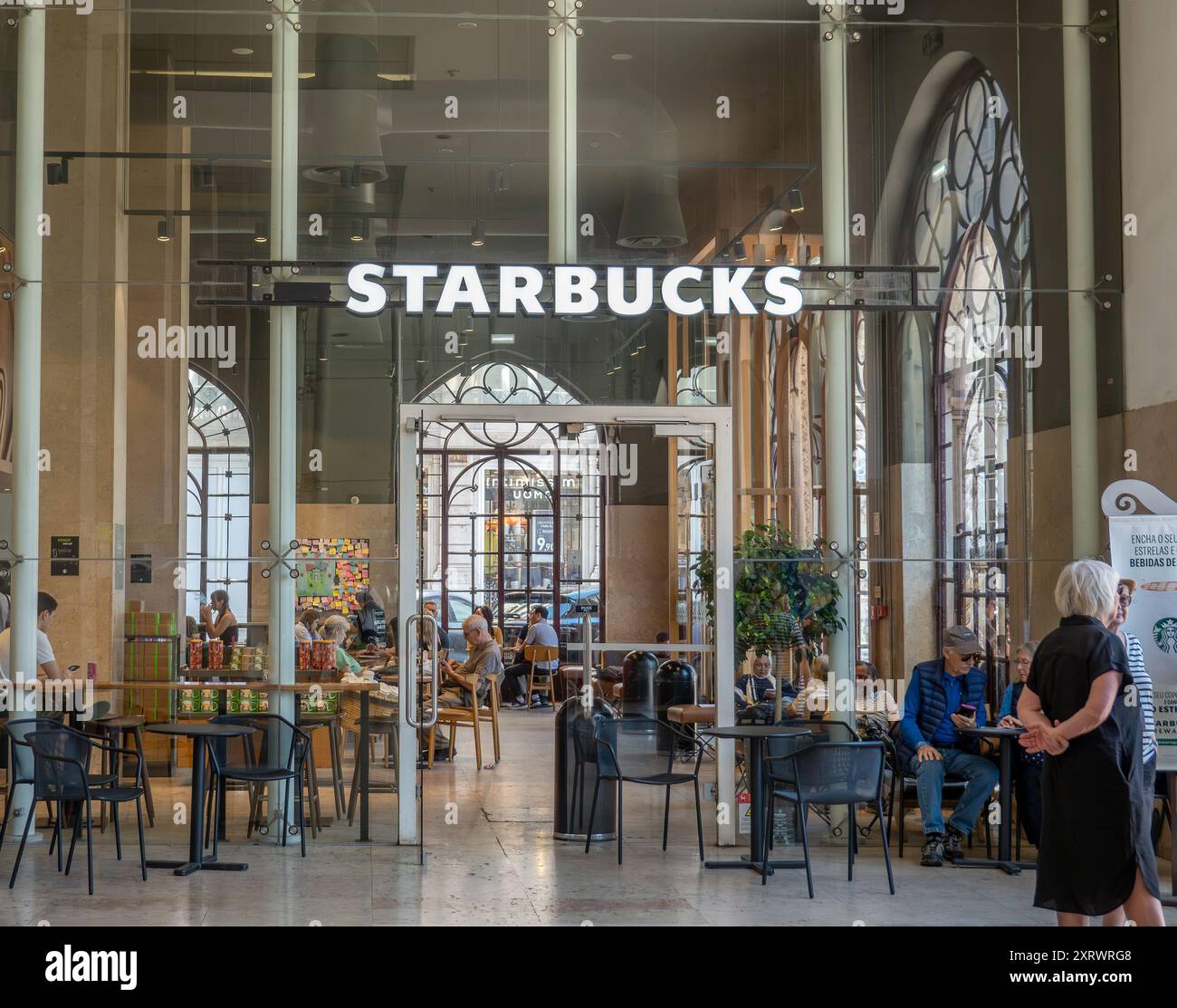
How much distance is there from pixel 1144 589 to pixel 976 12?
12.8 ft

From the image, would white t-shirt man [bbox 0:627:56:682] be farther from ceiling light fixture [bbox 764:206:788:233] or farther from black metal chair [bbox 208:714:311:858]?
ceiling light fixture [bbox 764:206:788:233]

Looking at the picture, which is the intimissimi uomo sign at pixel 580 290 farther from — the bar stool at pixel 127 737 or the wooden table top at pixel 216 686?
the bar stool at pixel 127 737

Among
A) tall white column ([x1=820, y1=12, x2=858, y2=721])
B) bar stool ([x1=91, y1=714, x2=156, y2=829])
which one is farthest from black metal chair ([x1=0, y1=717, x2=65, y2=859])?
tall white column ([x1=820, y1=12, x2=858, y2=721])

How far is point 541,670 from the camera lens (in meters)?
10.0

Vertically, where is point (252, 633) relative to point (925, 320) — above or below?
below

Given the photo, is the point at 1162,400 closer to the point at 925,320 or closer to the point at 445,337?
the point at 925,320

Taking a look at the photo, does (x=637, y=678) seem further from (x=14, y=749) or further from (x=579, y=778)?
(x=14, y=749)

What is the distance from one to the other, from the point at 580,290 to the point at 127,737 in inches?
147

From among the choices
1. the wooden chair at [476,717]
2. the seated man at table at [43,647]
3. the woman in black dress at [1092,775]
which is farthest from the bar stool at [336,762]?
the woman in black dress at [1092,775]

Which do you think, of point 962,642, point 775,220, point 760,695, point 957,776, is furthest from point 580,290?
point 957,776
